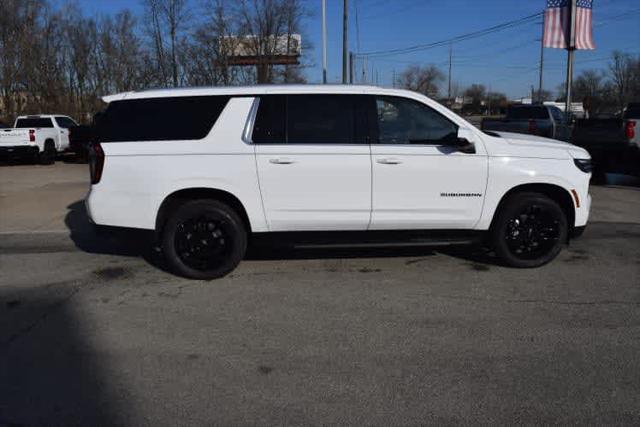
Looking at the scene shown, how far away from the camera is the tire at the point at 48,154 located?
62.8 feet

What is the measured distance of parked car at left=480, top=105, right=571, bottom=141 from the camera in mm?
18297

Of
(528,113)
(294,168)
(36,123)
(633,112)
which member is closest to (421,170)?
Result: (294,168)

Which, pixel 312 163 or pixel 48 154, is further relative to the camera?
pixel 48 154

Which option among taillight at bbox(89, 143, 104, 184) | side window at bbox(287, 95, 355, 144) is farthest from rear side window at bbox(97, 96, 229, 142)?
side window at bbox(287, 95, 355, 144)

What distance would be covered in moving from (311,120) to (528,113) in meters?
16.5

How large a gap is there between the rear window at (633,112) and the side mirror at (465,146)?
9449 mm

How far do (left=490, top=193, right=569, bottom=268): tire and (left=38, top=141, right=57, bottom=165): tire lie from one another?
57.7 feet

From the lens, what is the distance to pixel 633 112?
13.2 meters

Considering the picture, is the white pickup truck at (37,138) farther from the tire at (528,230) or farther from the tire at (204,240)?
the tire at (528,230)

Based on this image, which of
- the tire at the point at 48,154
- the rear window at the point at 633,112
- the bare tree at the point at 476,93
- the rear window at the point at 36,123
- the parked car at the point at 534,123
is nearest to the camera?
the rear window at the point at 633,112

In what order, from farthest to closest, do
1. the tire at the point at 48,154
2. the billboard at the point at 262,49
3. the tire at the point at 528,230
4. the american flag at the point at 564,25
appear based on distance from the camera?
the billboard at the point at 262,49, the tire at the point at 48,154, the american flag at the point at 564,25, the tire at the point at 528,230

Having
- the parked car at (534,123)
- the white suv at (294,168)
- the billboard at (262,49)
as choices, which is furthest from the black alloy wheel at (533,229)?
the billboard at (262,49)

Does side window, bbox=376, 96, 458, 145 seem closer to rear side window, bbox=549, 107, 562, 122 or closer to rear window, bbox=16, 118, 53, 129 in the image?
rear side window, bbox=549, 107, 562, 122

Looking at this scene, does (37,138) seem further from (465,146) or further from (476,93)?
(476,93)
